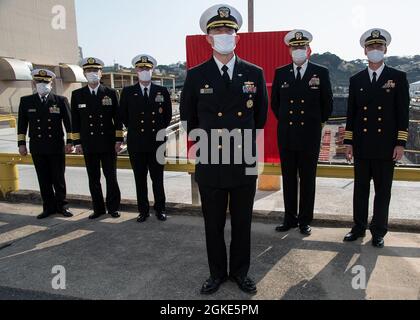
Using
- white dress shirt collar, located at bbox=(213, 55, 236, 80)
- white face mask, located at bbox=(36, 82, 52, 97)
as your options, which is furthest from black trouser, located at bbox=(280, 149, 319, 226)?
white face mask, located at bbox=(36, 82, 52, 97)

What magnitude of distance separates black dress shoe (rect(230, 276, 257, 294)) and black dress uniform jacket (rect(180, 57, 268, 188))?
0.75 m

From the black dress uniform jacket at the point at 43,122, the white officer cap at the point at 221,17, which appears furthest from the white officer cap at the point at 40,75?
the white officer cap at the point at 221,17

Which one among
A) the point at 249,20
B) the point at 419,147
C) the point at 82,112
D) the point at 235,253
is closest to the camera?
the point at 235,253

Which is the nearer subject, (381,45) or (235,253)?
(235,253)

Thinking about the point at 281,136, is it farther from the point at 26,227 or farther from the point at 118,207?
the point at 26,227

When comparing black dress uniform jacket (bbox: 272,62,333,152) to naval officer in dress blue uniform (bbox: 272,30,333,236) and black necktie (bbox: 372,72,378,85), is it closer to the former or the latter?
naval officer in dress blue uniform (bbox: 272,30,333,236)

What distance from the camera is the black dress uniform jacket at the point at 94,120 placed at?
4.75 metres

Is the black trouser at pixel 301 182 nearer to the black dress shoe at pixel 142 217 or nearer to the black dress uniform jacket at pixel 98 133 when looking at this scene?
the black dress shoe at pixel 142 217

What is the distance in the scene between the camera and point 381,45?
3.66 meters

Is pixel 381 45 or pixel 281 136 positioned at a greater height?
pixel 381 45

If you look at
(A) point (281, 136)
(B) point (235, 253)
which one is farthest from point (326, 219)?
(B) point (235, 253)

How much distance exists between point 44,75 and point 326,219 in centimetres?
387

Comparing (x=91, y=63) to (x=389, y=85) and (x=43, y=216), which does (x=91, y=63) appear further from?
(x=389, y=85)

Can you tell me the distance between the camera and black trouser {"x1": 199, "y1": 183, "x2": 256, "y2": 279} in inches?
117
